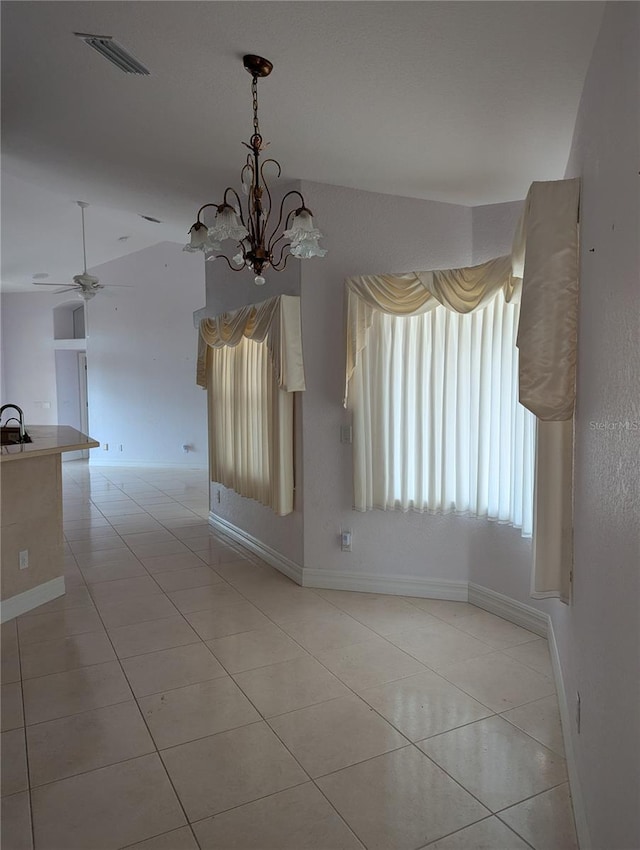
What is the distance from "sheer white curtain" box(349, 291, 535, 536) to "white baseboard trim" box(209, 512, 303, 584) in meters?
0.83

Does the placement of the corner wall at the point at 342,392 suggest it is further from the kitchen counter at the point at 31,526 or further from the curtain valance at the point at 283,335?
the kitchen counter at the point at 31,526

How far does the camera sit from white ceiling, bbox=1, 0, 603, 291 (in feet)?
7.20

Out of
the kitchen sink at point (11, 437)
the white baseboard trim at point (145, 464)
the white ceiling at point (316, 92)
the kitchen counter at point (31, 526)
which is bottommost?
the white baseboard trim at point (145, 464)

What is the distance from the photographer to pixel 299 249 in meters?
2.63

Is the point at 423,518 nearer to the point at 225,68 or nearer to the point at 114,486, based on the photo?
the point at 225,68

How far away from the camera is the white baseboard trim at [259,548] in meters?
4.55

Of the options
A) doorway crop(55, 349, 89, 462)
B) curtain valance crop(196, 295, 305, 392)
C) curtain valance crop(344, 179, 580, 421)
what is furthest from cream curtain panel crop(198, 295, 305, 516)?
doorway crop(55, 349, 89, 462)

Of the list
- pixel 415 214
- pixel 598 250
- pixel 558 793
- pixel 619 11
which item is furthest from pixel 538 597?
pixel 415 214

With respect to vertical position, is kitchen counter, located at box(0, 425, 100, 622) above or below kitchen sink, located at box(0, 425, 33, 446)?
below

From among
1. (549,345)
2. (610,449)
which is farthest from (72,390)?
(610,449)

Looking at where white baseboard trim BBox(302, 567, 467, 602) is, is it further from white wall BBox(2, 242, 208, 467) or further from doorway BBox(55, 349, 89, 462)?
doorway BBox(55, 349, 89, 462)

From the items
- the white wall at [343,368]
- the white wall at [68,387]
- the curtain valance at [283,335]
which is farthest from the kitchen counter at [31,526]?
the white wall at [68,387]

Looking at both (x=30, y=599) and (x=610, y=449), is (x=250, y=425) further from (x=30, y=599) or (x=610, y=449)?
(x=610, y=449)

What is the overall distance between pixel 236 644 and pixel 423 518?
5.10ft
